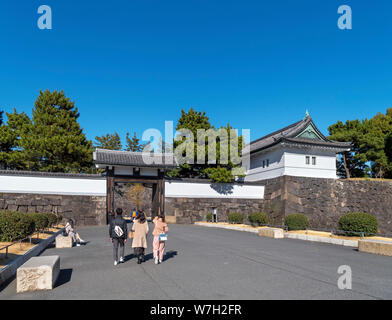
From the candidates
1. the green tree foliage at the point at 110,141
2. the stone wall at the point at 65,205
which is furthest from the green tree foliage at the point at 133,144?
the stone wall at the point at 65,205

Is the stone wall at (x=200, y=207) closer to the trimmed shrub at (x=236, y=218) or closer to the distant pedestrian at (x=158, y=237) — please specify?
the trimmed shrub at (x=236, y=218)

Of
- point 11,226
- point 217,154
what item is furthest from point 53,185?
point 217,154

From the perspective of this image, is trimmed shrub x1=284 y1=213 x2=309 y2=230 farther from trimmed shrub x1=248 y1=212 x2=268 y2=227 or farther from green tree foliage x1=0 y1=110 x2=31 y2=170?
green tree foliage x1=0 y1=110 x2=31 y2=170

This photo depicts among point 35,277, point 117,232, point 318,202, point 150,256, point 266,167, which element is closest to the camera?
point 35,277

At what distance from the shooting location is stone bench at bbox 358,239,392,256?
1045 cm

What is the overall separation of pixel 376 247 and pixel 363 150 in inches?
1097

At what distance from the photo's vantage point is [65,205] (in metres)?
22.6

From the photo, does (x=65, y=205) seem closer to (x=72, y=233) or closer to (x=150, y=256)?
(x=72, y=233)

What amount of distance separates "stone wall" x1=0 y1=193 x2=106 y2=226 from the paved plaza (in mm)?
12468

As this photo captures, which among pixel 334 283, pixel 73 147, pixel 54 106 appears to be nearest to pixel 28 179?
pixel 73 147

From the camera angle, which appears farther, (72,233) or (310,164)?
(310,164)

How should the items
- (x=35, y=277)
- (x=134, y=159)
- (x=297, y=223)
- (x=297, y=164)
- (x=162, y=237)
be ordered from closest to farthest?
(x=35, y=277)
(x=162, y=237)
(x=297, y=223)
(x=134, y=159)
(x=297, y=164)

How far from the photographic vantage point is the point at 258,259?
9.35 metres
